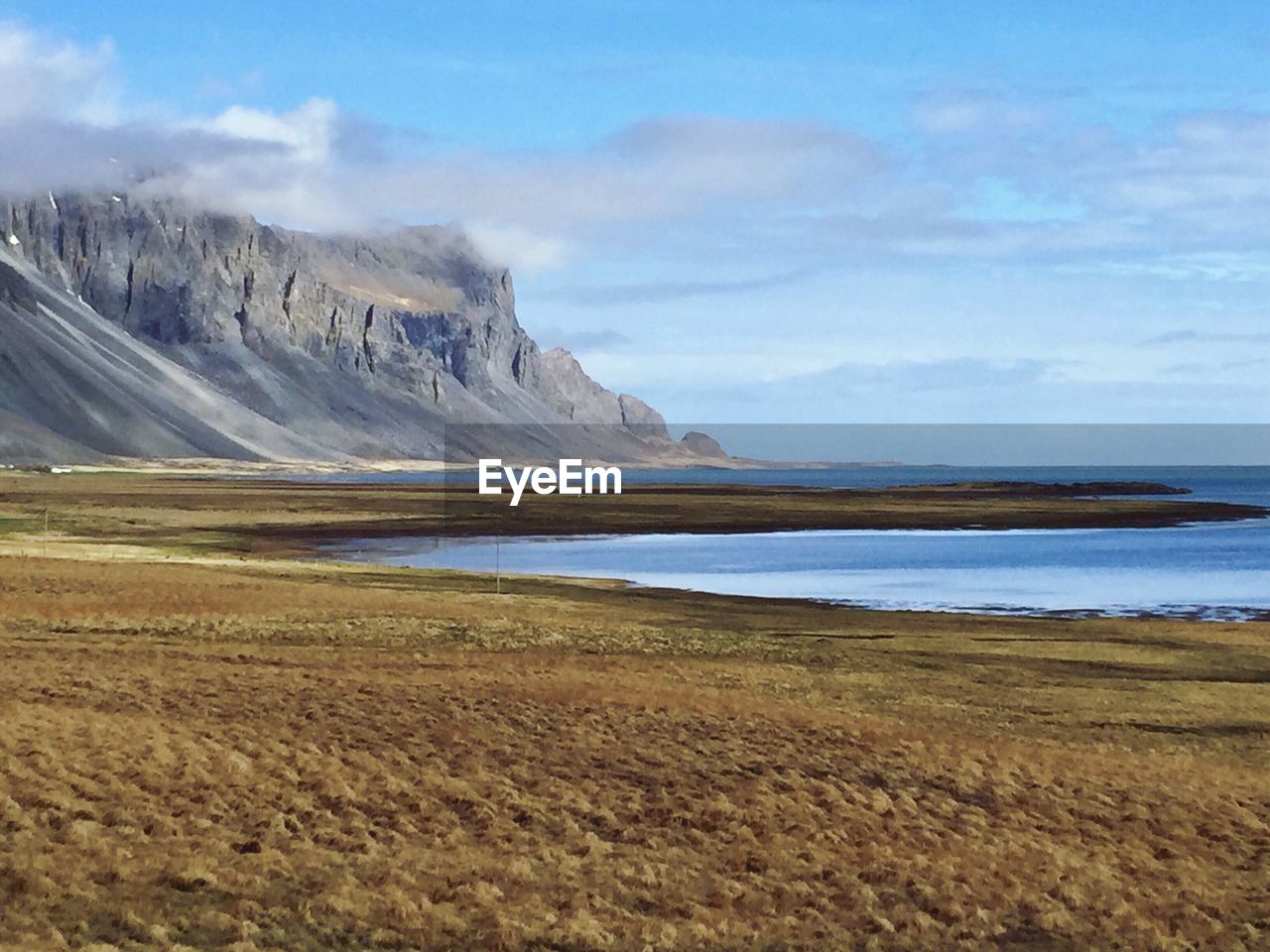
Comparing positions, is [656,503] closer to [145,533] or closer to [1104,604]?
[145,533]

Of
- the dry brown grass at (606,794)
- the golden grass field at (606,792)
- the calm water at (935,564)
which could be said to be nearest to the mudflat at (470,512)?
the calm water at (935,564)

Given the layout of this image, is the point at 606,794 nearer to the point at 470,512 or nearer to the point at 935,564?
the point at 935,564

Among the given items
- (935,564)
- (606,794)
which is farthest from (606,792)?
(935,564)

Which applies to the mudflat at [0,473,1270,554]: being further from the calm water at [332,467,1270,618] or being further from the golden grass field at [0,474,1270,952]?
the golden grass field at [0,474,1270,952]

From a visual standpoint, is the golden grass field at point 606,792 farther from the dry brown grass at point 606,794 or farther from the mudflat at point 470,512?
the mudflat at point 470,512

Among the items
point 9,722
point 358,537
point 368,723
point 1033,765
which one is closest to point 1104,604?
point 1033,765

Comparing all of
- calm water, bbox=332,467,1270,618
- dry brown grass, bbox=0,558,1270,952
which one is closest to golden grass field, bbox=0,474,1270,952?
dry brown grass, bbox=0,558,1270,952
